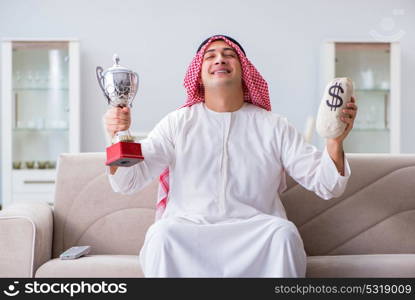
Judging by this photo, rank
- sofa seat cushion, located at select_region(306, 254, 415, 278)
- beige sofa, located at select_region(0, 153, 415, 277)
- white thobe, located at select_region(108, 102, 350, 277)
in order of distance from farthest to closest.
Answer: beige sofa, located at select_region(0, 153, 415, 277), sofa seat cushion, located at select_region(306, 254, 415, 278), white thobe, located at select_region(108, 102, 350, 277)

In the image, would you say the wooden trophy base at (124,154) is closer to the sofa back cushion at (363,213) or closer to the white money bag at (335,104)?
the white money bag at (335,104)

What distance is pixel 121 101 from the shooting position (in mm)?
2361

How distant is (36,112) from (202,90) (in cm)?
362

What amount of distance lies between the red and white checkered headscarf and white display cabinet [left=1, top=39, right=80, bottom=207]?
131 inches

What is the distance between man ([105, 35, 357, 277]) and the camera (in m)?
2.23

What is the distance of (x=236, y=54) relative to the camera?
270cm

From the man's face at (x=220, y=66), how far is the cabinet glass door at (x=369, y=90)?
3544 millimetres

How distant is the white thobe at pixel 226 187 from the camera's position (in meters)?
2.22

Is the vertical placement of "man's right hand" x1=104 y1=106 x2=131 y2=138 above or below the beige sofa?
above

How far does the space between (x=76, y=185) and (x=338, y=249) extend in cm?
128

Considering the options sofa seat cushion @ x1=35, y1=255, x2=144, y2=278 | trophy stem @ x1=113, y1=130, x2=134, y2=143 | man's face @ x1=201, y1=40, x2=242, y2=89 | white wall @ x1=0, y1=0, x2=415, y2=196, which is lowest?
sofa seat cushion @ x1=35, y1=255, x2=144, y2=278

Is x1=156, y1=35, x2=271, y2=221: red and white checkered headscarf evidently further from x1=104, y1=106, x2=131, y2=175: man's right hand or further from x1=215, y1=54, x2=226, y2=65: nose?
x1=104, y1=106, x2=131, y2=175: man's right hand

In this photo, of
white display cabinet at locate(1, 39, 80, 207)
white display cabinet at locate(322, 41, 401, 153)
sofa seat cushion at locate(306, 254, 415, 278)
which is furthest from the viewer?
white display cabinet at locate(322, 41, 401, 153)

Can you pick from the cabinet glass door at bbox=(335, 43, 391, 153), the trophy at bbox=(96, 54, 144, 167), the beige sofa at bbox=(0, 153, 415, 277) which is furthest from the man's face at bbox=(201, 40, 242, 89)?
the cabinet glass door at bbox=(335, 43, 391, 153)
